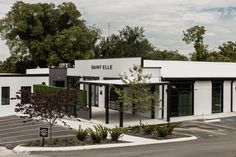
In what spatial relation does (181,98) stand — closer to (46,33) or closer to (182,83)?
(182,83)

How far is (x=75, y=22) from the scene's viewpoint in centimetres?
7444

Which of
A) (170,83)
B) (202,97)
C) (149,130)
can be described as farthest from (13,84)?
(149,130)

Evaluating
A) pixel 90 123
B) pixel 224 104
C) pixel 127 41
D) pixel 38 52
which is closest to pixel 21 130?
pixel 90 123

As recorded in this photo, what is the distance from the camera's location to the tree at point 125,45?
3605 inches

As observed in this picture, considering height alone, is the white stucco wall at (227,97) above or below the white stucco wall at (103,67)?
below

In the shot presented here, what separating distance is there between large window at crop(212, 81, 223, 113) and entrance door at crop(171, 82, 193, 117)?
2.79 m

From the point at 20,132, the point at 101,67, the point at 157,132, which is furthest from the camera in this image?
the point at 101,67

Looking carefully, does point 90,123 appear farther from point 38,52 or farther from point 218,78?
point 38,52

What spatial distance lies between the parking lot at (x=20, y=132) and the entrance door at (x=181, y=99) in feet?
34.8

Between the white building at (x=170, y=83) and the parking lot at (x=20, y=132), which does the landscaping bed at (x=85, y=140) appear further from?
the white building at (x=170, y=83)

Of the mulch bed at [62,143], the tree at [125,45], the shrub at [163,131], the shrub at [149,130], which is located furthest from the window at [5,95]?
the tree at [125,45]

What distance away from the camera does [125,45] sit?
91812 millimetres

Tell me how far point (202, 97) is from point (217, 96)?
1.97 meters

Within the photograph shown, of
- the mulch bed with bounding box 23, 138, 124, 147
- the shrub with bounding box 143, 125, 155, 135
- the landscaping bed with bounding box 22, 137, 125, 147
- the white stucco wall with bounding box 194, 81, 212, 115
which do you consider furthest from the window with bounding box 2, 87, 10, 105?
the shrub with bounding box 143, 125, 155, 135
